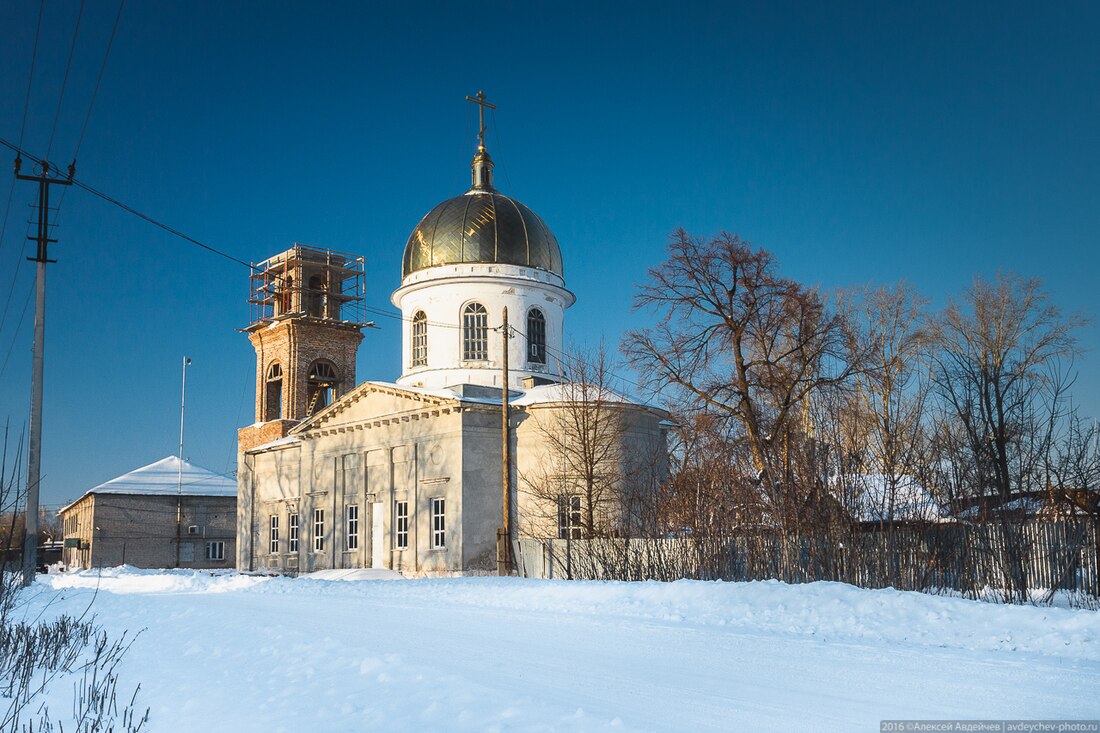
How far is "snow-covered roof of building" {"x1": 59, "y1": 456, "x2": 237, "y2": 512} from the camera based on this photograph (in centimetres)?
5874

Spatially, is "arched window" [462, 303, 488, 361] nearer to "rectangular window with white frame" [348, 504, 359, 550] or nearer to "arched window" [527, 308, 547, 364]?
"arched window" [527, 308, 547, 364]

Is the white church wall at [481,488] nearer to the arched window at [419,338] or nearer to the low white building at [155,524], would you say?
the arched window at [419,338]

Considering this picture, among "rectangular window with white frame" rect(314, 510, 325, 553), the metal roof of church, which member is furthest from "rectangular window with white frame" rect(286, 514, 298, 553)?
the metal roof of church

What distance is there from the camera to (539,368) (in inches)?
1460

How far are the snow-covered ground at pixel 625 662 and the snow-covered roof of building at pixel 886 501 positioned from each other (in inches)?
102

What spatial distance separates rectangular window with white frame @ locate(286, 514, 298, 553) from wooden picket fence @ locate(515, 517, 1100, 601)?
21555 mm

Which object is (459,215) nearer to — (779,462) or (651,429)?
(651,429)

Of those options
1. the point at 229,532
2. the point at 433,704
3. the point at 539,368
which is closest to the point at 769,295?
the point at 539,368

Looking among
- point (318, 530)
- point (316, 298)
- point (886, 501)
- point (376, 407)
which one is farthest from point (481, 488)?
point (316, 298)

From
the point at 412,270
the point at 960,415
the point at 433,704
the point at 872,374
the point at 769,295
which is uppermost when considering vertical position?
the point at 412,270

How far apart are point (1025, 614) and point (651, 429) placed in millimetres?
21709

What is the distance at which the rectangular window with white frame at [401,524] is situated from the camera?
111 ft

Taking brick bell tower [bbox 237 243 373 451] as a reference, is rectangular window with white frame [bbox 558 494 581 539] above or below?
below

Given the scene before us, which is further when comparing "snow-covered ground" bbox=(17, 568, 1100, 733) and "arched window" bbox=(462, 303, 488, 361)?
"arched window" bbox=(462, 303, 488, 361)
